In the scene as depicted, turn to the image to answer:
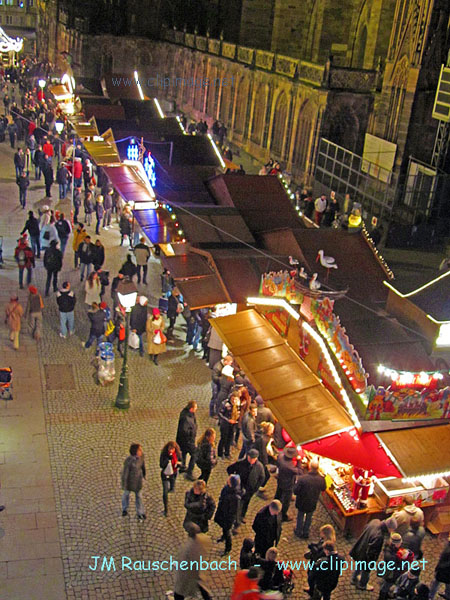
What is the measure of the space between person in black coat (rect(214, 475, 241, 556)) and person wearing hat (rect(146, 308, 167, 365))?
18.1 ft

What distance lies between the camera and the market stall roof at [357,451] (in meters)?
10.1

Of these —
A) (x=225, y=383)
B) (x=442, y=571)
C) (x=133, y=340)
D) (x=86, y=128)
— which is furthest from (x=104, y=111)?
(x=442, y=571)

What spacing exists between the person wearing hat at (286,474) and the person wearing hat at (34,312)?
6854 mm

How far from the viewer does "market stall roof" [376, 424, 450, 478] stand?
10.0 m

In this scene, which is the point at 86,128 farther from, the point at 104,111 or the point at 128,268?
the point at 128,268

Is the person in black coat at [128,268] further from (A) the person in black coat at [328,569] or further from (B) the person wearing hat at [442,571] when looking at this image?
(B) the person wearing hat at [442,571]

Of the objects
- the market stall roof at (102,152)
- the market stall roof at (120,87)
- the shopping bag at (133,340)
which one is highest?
the market stall roof at (120,87)

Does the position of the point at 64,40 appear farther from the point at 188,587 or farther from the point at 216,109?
the point at 188,587

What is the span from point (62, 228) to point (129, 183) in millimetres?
2285

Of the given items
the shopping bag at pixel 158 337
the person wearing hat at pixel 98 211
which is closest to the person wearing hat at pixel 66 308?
the shopping bag at pixel 158 337

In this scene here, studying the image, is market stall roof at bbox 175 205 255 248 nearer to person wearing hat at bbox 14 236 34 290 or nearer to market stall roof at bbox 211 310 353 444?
market stall roof at bbox 211 310 353 444

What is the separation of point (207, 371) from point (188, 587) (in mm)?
6807

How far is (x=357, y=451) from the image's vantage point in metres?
10.2

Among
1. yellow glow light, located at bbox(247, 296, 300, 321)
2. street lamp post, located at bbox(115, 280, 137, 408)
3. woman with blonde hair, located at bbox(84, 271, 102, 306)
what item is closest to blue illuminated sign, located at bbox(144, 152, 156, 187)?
woman with blonde hair, located at bbox(84, 271, 102, 306)
